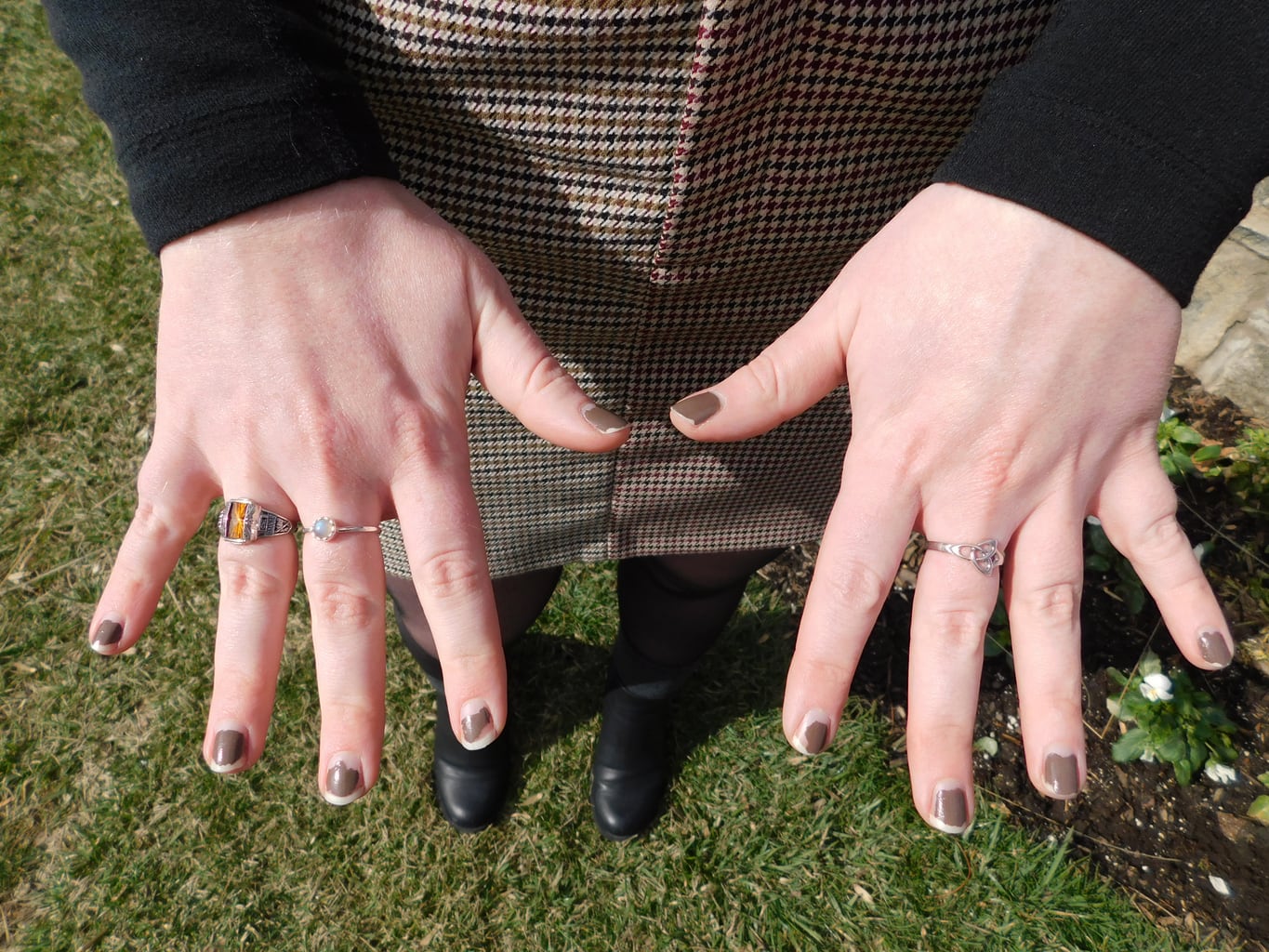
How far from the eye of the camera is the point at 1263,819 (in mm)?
2195

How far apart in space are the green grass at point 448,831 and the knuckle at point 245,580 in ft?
5.69

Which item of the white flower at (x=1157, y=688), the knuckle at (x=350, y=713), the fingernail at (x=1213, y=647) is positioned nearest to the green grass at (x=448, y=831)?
the white flower at (x=1157, y=688)

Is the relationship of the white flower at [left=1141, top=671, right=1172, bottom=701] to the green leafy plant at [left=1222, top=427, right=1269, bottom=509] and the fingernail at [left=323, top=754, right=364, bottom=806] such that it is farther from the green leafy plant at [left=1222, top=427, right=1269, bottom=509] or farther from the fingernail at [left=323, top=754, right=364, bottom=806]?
the fingernail at [left=323, top=754, right=364, bottom=806]

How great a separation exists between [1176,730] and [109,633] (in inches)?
101

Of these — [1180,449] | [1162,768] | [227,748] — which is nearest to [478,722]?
[227,748]

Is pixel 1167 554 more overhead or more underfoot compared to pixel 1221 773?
more overhead

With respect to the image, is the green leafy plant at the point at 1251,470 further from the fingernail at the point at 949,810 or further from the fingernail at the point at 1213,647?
the fingernail at the point at 949,810

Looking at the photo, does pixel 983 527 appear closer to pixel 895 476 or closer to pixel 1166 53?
pixel 895 476

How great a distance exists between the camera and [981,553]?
967 mm

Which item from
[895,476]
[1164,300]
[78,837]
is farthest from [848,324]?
[78,837]

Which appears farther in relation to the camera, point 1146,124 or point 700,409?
point 700,409

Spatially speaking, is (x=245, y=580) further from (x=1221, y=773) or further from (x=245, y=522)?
(x=1221, y=773)

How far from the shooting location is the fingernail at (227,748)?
0.91 m

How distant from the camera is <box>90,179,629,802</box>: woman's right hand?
896mm
